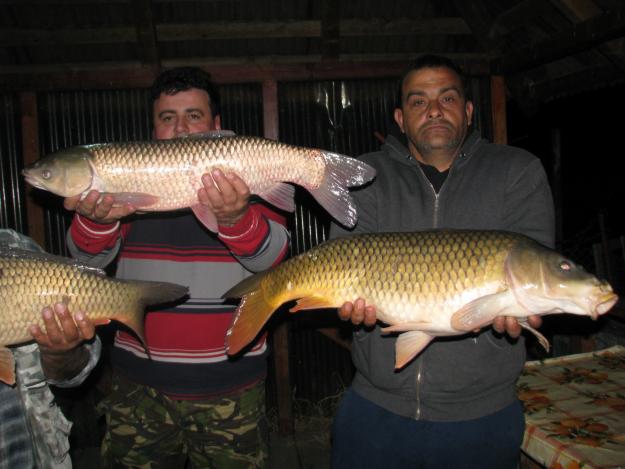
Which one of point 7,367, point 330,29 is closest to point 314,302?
point 7,367

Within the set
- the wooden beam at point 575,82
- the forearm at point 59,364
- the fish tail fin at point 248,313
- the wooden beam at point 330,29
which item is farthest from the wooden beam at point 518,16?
the forearm at point 59,364

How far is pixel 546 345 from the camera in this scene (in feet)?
6.24

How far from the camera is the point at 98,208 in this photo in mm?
2094

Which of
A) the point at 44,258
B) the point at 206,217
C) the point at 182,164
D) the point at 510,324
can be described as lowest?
the point at 510,324

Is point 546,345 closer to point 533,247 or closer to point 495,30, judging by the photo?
point 533,247

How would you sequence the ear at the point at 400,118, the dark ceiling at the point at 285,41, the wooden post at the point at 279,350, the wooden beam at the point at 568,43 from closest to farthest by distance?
the ear at the point at 400,118, the wooden beam at the point at 568,43, the dark ceiling at the point at 285,41, the wooden post at the point at 279,350

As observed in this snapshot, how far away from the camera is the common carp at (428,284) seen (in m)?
1.87

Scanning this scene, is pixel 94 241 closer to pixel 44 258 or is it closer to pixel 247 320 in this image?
pixel 44 258

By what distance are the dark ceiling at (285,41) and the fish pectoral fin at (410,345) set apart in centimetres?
280

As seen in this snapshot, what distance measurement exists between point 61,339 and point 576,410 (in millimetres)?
2668

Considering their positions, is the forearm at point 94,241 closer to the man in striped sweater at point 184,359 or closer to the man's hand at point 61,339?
the man in striped sweater at point 184,359

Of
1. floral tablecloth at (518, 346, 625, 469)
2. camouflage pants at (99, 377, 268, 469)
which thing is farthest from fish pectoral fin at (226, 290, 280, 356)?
floral tablecloth at (518, 346, 625, 469)

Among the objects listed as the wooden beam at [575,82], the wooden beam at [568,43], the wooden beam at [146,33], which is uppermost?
the wooden beam at [146,33]

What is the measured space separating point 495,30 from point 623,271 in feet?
7.80
